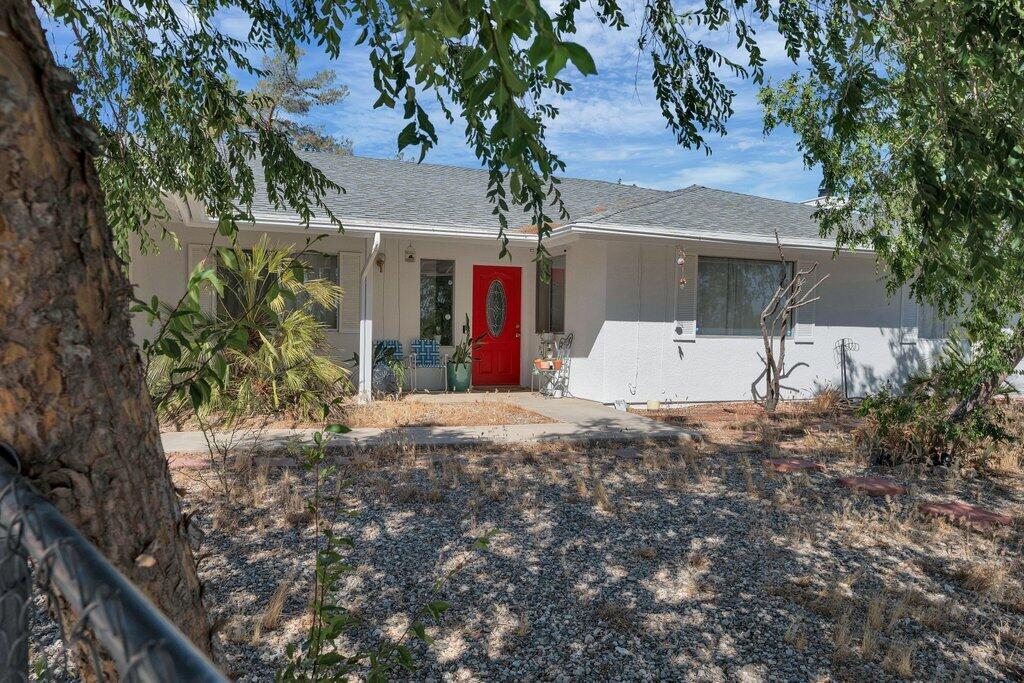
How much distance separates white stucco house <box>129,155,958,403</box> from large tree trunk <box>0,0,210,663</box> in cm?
882

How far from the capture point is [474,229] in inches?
441

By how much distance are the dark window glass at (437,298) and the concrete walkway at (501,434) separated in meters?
2.85

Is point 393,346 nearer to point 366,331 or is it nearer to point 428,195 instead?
point 366,331

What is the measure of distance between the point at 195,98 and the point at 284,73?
26.9m

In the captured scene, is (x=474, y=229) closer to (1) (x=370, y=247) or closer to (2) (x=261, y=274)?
(1) (x=370, y=247)

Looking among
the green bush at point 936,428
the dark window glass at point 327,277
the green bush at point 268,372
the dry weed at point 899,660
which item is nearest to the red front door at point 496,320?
the dark window glass at point 327,277

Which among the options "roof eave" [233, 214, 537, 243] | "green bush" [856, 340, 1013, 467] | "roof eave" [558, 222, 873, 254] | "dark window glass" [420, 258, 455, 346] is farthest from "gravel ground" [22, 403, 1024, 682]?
"dark window glass" [420, 258, 455, 346]

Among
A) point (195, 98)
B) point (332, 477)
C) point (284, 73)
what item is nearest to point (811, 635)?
point (332, 477)

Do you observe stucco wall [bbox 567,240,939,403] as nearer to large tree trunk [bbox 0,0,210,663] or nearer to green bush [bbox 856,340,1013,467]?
green bush [bbox 856,340,1013,467]

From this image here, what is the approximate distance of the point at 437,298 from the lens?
12.4 meters

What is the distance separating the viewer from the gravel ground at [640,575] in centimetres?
316

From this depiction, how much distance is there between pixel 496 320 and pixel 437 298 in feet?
3.99

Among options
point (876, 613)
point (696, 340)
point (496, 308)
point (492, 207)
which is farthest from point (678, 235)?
point (876, 613)

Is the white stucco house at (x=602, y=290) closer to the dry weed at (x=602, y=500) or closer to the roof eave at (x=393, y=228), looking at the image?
the roof eave at (x=393, y=228)
